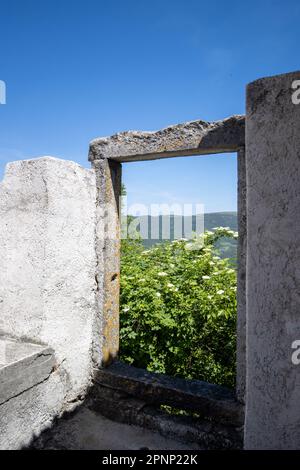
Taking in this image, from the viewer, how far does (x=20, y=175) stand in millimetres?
2174

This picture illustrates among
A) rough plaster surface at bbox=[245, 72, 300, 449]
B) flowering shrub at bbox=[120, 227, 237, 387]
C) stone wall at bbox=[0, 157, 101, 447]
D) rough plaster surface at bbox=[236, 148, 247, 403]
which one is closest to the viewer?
rough plaster surface at bbox=[245, 72, 300, 449]

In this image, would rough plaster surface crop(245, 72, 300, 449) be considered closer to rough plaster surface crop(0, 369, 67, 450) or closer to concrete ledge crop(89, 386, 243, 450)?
concrete ledge crop(89, 386, 243, 450)

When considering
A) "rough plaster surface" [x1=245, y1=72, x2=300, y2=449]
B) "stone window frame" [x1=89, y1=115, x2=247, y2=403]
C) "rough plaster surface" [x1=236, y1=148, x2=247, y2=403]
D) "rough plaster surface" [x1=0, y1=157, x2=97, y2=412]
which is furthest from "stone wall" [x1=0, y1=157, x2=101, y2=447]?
"rough plaster surface" [x1=245, y1=72, x2=300, y2=449]

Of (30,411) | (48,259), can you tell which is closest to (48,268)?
(48,259)

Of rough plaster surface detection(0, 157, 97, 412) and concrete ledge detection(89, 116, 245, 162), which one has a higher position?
concrete ledge detection(89, 116, 245, 162)

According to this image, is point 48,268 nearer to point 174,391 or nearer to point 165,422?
point 174,391

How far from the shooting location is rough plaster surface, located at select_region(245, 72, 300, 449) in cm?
150

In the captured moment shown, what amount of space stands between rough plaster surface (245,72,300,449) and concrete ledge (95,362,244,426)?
386 millimetres

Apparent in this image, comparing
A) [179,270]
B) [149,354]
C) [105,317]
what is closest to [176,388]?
[105,317]

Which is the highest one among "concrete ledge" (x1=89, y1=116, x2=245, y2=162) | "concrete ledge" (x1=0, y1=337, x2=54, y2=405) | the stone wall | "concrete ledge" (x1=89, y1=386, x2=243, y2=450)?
"concrete ledge" (x1=89, y1=116, x2=245, y2=162)

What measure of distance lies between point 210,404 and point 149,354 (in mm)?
1556

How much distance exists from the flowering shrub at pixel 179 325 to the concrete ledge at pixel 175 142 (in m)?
1.79

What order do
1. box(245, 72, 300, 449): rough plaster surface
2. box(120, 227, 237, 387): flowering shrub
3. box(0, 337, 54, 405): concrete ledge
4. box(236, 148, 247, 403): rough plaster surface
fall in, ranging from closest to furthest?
box(245, 72, 300, 449): rough plaster surface, box(0, 337, 54, 405): concrete ledge, box(236, 148, 247, 403): rough plaster surface, box(120, 227, 237, 387): flowering shrub

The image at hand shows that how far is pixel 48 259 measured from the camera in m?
2.07
